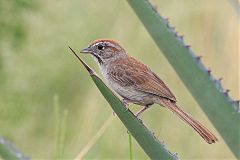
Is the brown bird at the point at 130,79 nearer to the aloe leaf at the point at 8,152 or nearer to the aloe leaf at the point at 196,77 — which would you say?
the aloe leaf at the point at 196,77

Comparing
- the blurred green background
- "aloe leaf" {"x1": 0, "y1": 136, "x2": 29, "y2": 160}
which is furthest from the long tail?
the blurred green background

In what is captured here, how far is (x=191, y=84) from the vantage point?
309 cm

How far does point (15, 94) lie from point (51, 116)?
1074 mm

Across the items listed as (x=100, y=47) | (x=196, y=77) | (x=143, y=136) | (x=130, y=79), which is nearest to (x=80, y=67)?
(x=100, y=47)

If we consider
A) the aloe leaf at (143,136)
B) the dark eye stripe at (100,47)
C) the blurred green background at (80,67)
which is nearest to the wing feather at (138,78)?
the dark eye stripe at (100,47)

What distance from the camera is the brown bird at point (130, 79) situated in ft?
14.3

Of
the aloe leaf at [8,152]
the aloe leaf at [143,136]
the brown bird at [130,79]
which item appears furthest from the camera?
the brown bird at [130,79]

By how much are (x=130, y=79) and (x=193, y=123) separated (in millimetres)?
958

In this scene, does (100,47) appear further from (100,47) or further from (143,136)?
(143,136)

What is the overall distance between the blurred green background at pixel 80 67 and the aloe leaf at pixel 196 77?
10.5 ft

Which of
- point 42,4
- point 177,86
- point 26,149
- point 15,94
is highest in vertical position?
point 42,4

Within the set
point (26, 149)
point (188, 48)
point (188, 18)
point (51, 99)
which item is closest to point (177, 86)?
point (188, 18)

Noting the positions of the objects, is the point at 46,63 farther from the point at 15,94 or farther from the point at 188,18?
the point at 188,18

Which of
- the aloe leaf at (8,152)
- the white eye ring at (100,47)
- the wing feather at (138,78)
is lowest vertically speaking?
the wing feather at (138,78)
